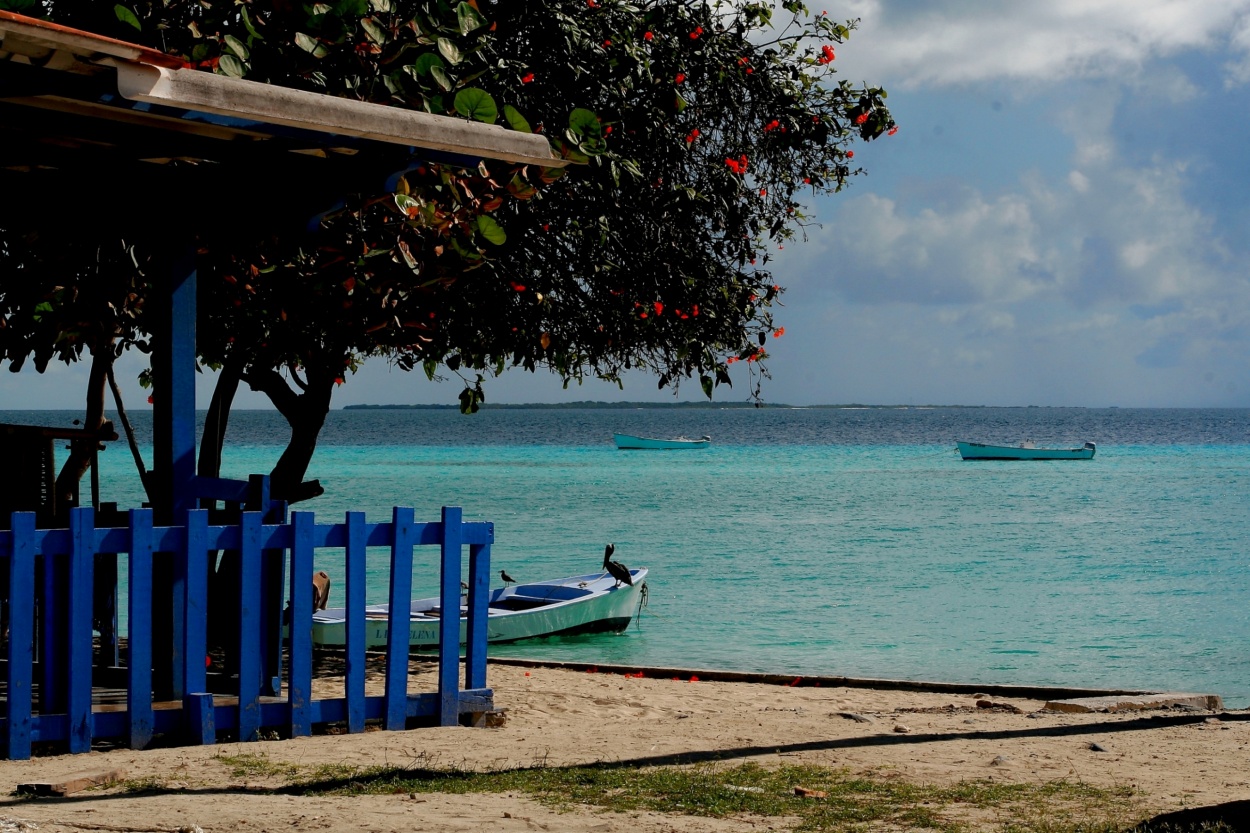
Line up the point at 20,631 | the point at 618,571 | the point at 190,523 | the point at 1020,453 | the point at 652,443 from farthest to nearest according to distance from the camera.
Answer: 1. the point at 652,443
2. the point at 1020,453
3. the point at 618,571
4. the point at 190,523
5. the point at 20,631

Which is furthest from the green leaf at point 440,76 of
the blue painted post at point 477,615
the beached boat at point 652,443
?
the beached boat at point 652,443

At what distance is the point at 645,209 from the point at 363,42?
10.5 ft

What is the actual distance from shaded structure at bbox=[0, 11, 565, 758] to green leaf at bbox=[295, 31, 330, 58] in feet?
2.52

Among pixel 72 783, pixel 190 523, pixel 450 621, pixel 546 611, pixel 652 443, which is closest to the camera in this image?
pixel 72 783

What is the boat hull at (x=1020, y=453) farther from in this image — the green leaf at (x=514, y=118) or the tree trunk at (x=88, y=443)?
the green leaf at (x=514, y=118)

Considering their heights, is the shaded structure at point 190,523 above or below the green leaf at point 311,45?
below

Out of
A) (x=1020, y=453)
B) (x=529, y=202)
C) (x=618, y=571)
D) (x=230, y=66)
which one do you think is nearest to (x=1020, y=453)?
(x=1020, y=453)

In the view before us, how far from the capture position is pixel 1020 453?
80562 mm

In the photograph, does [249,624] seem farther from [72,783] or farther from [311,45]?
[311,45]

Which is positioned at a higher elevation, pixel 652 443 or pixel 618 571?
pixel 618 571

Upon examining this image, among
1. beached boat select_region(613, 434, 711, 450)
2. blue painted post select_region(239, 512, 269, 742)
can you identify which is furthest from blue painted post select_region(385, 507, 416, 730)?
beached boat select_region(613, 434, 711, 450)

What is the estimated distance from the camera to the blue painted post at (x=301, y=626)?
6809 millimetres

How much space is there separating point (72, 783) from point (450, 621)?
2506mm

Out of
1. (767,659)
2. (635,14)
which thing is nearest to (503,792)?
(635,14)
